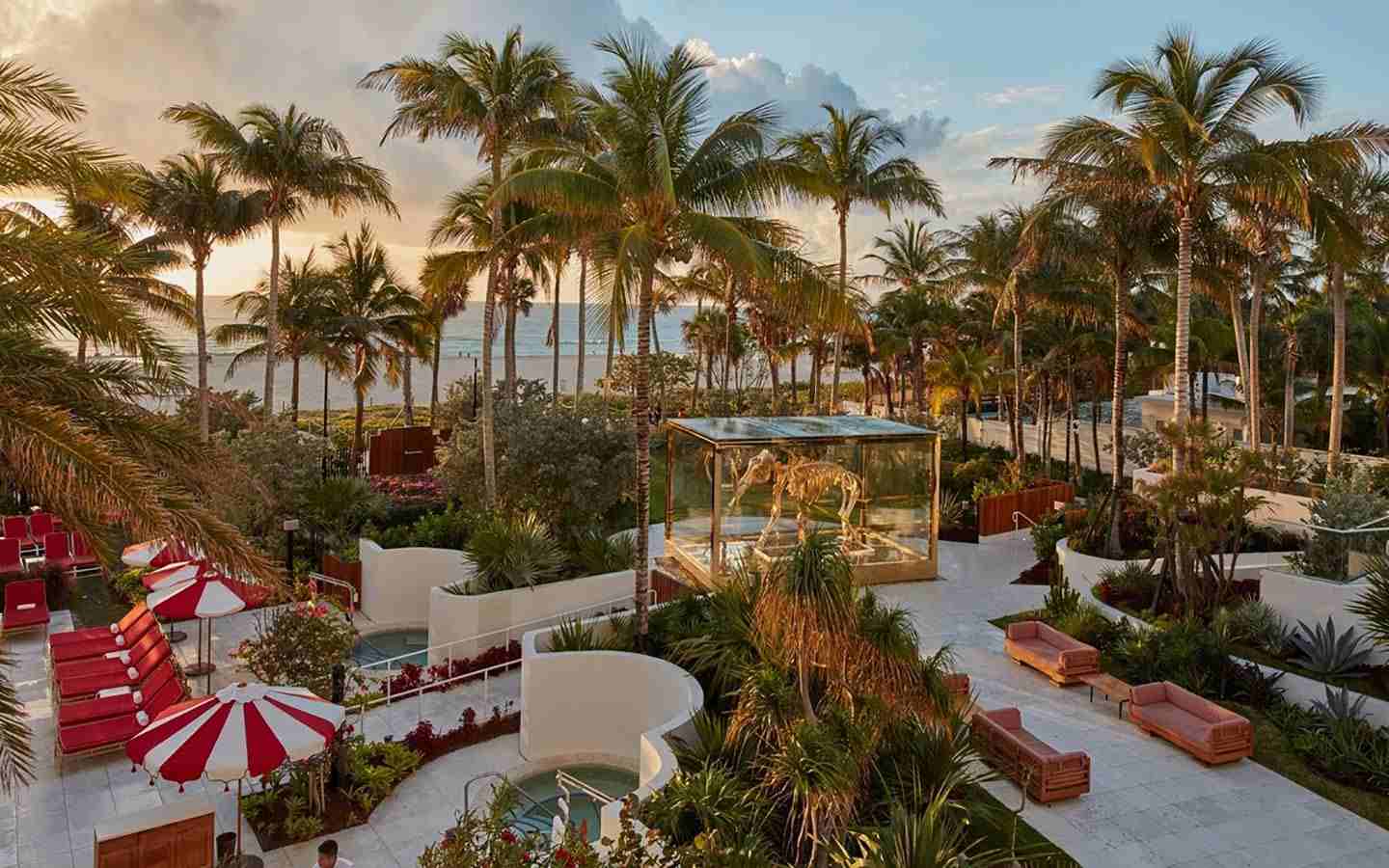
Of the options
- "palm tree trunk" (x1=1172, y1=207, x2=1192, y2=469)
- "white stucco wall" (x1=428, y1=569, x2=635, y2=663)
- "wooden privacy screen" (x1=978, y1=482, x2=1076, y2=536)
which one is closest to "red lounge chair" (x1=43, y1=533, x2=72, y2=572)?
"white stucco wall" (x1=428, y1=569, x2=635, y2=663)

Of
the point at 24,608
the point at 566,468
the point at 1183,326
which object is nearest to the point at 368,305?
the point at 566,468

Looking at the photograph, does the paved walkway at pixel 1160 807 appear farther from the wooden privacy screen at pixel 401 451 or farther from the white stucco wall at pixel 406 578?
the wooden privacy screen at pixel 401 451

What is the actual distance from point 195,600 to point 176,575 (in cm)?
85

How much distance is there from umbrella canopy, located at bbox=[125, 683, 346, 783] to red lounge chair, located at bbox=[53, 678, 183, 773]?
2.91 m

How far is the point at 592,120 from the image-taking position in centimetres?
1227

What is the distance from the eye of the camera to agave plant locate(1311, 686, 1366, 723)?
10.9 m

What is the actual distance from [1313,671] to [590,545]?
1132 centimetres

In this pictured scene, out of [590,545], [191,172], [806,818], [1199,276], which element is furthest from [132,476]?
[191,172]

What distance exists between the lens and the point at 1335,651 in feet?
39.8

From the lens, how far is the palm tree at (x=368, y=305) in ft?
101

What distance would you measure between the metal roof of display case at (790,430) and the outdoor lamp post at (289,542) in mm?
7544

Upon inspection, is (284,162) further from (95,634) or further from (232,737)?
(232,737)

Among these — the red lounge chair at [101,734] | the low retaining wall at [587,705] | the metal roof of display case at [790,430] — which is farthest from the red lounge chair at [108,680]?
the metal roof of display case at [790,430]

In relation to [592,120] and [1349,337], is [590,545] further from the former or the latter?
[1349,337]
